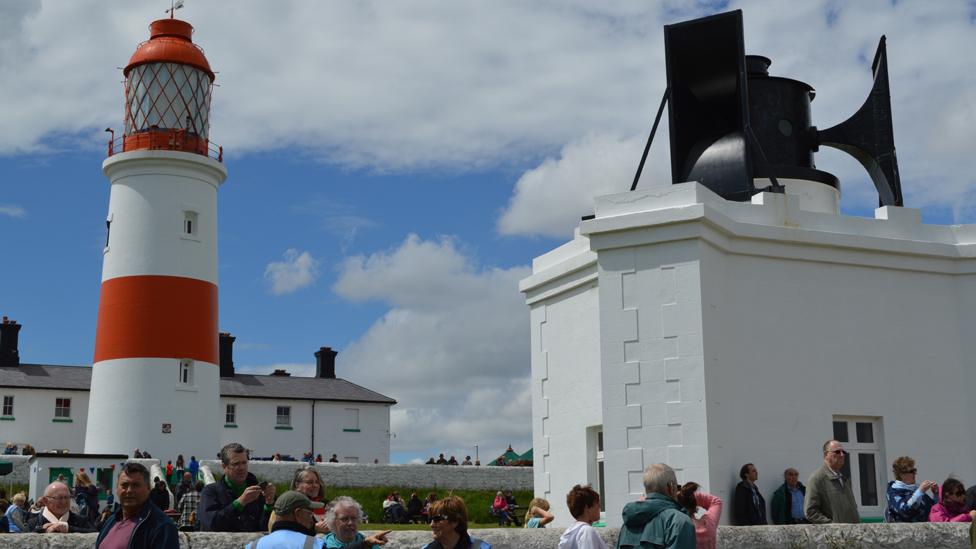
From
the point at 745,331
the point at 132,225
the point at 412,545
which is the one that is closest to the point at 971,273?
the point at 745,331

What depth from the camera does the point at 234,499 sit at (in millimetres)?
8703

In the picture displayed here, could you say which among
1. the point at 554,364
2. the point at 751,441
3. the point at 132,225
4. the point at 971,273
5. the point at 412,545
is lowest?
the point at 412,545

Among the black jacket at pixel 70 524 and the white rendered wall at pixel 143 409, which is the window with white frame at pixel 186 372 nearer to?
the white rendered wall at pixel 143 409

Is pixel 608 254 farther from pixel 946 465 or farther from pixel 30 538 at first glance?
pixel 30 538

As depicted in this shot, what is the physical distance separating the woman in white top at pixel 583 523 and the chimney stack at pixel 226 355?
4653cm

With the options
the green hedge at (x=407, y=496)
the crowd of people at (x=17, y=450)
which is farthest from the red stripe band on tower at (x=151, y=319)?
the green hedge at (x=407, y=496)

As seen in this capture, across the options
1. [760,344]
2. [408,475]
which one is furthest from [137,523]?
[408,475]

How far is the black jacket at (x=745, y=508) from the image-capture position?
14.1m

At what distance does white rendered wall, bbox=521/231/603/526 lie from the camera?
1669 cm

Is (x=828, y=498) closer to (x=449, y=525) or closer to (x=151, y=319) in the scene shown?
(x=449, y=525)

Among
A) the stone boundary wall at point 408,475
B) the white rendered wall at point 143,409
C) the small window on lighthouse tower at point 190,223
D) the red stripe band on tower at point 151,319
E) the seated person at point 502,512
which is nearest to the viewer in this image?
the seated person at point 502,512

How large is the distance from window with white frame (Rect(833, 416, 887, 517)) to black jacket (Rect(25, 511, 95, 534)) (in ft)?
32.3

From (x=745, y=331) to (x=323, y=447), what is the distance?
126ft

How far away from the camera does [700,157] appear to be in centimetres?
1788
